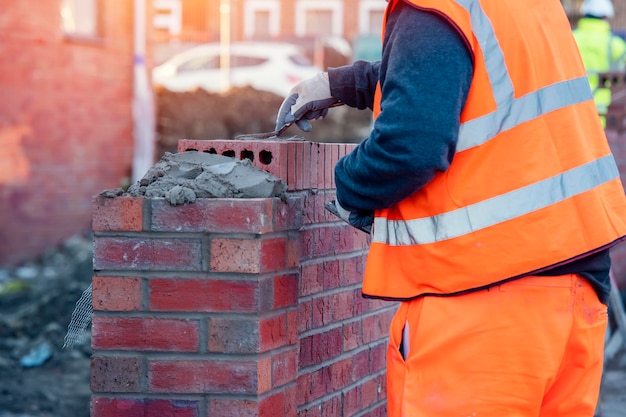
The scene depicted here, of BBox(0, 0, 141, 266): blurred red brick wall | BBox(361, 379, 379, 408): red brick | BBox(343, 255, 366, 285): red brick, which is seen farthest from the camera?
BBox(0, 0, 141, 266): blurred red brick wall

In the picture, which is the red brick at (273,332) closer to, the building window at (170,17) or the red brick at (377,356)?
the red brick at (377,356)

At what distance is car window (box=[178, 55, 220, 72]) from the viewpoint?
70.9 feet

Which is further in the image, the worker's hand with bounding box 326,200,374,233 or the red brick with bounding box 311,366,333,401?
the red brick with bounding box 311,366,333,401

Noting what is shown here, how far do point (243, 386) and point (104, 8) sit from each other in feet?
31.6

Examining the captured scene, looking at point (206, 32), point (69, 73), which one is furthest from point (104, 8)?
point (206, 32)

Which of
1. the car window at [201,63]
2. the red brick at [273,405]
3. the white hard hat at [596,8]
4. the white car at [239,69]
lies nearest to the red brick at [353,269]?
the red brick at [273,405]

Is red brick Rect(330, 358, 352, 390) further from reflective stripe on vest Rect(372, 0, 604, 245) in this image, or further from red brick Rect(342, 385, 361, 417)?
reflective stripe on vest Rect(372, 0, 604, 245)

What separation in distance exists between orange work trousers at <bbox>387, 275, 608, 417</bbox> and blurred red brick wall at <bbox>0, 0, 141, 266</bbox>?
28.1 feet

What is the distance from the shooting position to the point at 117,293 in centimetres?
251

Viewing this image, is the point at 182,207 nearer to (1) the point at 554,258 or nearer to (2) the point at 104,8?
(1) the point at 554,258

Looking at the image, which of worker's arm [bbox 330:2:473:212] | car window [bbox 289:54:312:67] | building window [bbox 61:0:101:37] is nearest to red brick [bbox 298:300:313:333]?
worker's arm [bbox 330:2:473:212]

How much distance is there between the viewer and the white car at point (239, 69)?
19578mm

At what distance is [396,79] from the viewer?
2.05 m

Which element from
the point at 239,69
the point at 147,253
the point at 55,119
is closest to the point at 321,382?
the point at 147,253
